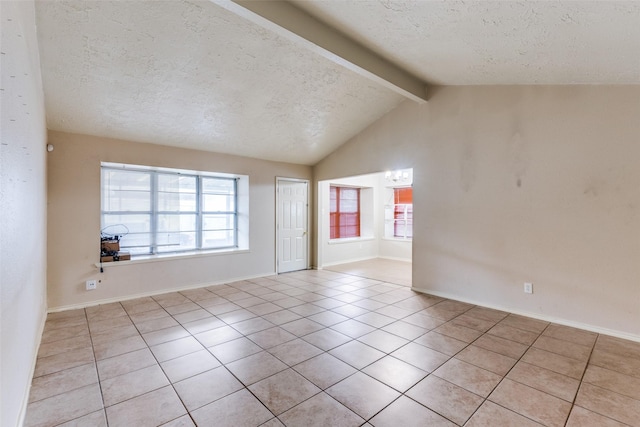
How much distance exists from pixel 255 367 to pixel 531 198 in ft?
12.0

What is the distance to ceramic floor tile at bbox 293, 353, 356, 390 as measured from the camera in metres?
2.34

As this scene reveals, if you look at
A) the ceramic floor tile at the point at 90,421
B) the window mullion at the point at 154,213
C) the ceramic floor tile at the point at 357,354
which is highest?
the window mullion at the point at 154,213

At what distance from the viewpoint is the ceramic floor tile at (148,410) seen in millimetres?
1892

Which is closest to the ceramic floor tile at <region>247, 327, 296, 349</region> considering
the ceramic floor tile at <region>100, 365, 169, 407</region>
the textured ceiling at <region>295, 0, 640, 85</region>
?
the ceramic floor tile at <region>100, 365, 169, 407</region>

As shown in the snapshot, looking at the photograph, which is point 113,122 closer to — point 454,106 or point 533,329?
point 454,106

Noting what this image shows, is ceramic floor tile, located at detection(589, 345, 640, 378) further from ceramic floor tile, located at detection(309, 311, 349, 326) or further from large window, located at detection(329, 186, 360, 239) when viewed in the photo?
large window, located at detection(329, 186, 360, 239)

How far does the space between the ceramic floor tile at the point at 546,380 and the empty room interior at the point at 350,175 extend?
0.06ft

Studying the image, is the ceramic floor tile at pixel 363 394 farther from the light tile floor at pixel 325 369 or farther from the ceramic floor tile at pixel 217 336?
the ceramic floor tile at pixel 217 336

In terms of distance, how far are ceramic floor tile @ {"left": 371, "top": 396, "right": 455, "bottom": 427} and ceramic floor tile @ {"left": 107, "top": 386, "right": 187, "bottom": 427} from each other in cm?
131

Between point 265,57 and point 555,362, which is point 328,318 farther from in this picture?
point 265,57

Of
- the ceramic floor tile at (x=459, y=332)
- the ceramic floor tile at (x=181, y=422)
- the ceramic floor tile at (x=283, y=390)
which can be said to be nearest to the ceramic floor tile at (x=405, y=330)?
the ceramic floor tile at (x=459, y=332)

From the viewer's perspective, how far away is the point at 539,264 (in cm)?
362

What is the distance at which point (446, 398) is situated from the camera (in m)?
2.12

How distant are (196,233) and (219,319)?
7.85 ft
